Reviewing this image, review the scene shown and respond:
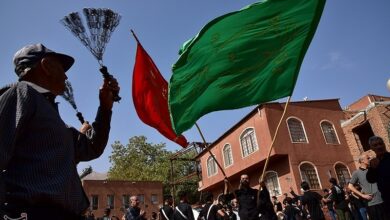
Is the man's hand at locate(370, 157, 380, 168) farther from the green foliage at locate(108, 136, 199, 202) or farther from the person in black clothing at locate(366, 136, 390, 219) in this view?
the green foliage at locate(108, 136, 199, 202)

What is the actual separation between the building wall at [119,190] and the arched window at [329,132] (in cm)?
2743

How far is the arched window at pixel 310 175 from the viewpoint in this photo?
1009 inches

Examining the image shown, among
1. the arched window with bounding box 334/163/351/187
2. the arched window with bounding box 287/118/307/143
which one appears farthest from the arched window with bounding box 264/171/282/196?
the arched window with bounding box 334/163/351/187

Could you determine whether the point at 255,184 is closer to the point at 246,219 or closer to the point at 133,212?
the point at 133,212

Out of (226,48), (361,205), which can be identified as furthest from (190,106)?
(361,205)

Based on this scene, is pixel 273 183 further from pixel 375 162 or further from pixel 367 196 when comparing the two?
pixel 375 162

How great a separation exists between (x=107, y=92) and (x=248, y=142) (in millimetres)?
27847

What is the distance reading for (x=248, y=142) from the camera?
97.9ft

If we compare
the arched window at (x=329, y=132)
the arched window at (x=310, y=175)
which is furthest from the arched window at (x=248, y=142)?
the arched window at (x=329, y=132)

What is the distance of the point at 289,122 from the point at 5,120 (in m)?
27.4

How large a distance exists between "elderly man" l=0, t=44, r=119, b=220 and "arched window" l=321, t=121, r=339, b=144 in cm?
2835

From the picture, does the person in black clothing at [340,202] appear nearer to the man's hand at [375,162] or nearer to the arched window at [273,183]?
the man's hand at [375,162]

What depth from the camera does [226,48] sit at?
18.6 feet

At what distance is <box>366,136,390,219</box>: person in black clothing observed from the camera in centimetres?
529
